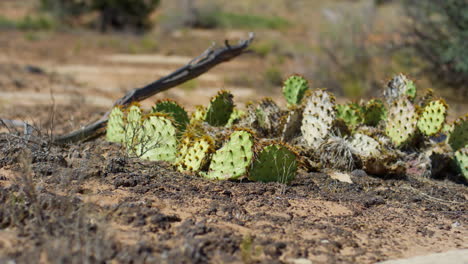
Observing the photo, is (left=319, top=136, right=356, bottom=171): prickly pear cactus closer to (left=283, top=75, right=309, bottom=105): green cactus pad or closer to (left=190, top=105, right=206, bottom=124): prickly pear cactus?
(left=283, top=75, right=309, bottom=105): green cactus pad

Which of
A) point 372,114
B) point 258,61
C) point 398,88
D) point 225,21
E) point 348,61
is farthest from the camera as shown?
point 225,21

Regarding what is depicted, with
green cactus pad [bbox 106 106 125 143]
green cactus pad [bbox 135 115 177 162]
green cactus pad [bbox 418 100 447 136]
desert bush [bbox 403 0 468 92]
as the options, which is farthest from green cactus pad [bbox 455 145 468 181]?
desert bush [bbox 403 0 468 92]

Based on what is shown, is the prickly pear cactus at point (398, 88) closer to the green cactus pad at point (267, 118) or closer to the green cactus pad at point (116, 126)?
the green cactus pad at point (267, 118)

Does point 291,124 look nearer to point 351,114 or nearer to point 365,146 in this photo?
point 365,146

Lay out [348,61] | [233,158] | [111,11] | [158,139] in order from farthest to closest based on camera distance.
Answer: [111,11]
[348,61]
[158,139]
[233,158]

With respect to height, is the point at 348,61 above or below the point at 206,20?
below

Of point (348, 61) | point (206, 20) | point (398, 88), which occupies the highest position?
point (206, 20)

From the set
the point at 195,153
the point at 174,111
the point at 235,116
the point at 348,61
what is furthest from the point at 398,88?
the point at 348,61

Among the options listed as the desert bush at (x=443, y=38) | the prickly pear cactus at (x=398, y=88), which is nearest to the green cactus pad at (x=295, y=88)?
the prickly pear cactus at (x=398, y=88)
